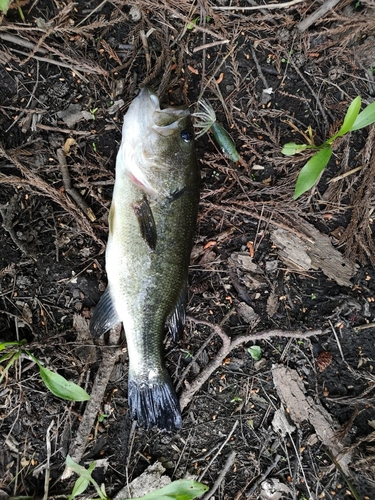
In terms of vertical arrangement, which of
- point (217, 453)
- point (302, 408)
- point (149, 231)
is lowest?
point (217, 453)

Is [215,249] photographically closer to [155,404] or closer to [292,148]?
[292,148]

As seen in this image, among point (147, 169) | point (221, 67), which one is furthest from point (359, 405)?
point (221, 67)

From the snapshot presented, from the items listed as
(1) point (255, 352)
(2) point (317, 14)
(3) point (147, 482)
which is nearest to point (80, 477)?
(3) point (147, 482)

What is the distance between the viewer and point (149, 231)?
8.95 feet

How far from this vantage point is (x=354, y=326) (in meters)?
3.41

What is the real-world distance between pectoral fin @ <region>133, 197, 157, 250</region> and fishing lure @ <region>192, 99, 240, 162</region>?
28.9 inches

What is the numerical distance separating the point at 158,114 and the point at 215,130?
0.57 meters

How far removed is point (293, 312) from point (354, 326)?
0.51 meters

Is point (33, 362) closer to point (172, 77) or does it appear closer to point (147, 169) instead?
point (147, 169)

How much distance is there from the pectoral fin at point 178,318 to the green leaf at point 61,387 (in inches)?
29.2

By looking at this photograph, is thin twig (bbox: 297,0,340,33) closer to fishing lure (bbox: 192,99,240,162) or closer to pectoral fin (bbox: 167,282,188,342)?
fishing lure (bbox: 192,99,240,162)

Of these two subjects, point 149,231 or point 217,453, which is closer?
point 149,231

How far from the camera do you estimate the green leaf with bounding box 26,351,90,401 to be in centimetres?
289

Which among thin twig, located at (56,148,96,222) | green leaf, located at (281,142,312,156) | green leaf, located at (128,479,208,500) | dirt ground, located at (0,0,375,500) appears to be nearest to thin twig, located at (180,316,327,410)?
dirt ground, located at (0,0,375,500)
